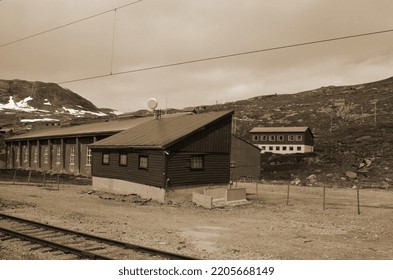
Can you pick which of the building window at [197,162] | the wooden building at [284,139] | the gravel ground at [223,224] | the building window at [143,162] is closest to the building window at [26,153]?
the gravel ground at [223,224]

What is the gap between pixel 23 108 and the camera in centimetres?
18150

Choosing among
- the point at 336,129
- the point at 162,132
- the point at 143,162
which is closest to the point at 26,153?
the point at 162,132

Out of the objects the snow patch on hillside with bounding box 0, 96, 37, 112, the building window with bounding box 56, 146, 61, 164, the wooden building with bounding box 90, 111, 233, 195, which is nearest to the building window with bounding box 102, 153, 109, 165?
the wooden building with bounding box 90, 111, 233, 195

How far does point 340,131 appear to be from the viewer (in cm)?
10231

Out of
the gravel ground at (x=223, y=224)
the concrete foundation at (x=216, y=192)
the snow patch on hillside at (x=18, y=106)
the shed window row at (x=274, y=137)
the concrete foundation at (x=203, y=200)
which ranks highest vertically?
the snow patch on hillside at (x=18, y=106)

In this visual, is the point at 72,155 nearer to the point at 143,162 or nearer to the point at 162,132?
the point at 162,132

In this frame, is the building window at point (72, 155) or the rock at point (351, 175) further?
the rock at point (351, 175)

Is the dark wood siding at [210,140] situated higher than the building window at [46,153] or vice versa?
the dark wood siding at [210,140]

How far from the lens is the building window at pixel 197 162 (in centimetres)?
2639

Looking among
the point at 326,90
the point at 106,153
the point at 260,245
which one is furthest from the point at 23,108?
the point at 260,245

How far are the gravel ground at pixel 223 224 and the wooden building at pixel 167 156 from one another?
4.50ft

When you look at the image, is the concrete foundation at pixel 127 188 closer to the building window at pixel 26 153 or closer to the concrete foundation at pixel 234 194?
the concrete foundation at pixel 234 194
